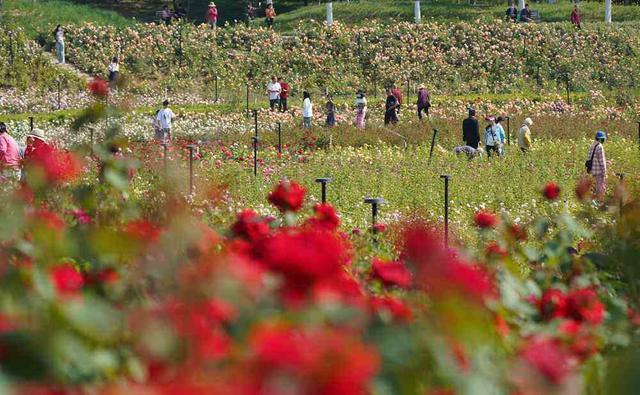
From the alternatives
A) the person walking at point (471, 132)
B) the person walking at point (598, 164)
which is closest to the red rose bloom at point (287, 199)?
the person walking at point (598, 164)

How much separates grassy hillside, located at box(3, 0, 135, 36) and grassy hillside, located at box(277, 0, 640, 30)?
211 inches

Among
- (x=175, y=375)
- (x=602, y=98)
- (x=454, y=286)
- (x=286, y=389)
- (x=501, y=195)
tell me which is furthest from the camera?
(x=602, y=98)

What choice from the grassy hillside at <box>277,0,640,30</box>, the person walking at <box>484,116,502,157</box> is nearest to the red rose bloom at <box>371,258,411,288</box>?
the person walking at <box>484,116,502,157</box>

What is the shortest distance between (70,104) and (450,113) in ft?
26.8

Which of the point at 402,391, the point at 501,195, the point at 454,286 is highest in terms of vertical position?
the point at 454,286

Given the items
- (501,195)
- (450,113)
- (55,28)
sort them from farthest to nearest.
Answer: (55,28)
(450,113)
(501,195)

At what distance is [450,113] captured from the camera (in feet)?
93.8

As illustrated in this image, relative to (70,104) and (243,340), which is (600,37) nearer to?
(70,104)

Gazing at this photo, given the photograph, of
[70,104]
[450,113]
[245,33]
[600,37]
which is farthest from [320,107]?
[600,37]

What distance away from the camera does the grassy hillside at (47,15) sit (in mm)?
36969

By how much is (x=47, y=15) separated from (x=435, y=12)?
1189 centimetres

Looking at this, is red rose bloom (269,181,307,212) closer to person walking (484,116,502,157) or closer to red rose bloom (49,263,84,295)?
red rose bloom (49,263,84,295)

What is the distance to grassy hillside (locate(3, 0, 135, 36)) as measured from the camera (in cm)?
3697

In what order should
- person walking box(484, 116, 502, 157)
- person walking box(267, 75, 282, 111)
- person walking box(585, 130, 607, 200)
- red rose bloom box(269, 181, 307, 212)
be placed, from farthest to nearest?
person walking box(267, 75, 282, 111) < person walking box(484, 116, 502, 157) < person walking box(585, 130, 607, 200) < red rose bloom box(269, 181, 307, 212)
